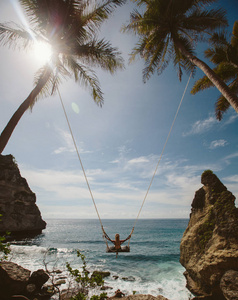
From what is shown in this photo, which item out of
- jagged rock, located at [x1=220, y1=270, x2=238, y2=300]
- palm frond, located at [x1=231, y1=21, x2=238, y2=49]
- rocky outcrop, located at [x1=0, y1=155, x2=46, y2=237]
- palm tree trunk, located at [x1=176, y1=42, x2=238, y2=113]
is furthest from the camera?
rocky outcrop, located at [x1=0, y1=155, x2=46, y2=237]

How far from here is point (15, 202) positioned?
30.4 metres

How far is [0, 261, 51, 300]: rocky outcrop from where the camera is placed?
718 centimetres

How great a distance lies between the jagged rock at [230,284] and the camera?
→ 20.8 ft

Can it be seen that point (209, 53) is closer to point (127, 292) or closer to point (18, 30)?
point (18, 30)

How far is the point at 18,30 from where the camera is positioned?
17.3ft

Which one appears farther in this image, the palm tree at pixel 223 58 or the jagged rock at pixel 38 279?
the jagged rock at pixel 38 279

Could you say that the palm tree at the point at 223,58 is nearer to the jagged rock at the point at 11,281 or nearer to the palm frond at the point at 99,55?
the palm frond at the point at 99,55

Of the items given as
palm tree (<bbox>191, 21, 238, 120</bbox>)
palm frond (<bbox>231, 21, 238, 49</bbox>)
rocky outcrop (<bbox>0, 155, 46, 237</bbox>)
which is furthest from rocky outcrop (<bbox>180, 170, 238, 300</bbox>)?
rocky outcrop (<bbox>0, 155, 46, 237</bbox>)

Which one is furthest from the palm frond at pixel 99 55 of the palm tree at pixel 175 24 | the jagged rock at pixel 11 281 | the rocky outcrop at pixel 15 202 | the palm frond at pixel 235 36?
the rocky outcrop at pixel 15 202

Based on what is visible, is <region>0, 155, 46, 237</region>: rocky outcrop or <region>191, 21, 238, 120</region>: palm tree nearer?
<region>191, 21, 238, 120</region>: palm tree

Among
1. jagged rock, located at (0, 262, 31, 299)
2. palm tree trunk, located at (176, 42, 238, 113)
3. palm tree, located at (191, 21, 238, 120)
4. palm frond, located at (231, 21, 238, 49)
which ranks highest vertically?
palm frond, located at (231, 21, 238, 49)

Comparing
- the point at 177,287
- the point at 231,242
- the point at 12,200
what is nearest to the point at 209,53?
the point at 231,242

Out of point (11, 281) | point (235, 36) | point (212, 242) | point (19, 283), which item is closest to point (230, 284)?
point (212, 242)

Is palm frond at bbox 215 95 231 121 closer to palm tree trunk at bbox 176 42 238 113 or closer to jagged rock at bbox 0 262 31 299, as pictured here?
palm tree trunk at bbox 176 42 238 113
